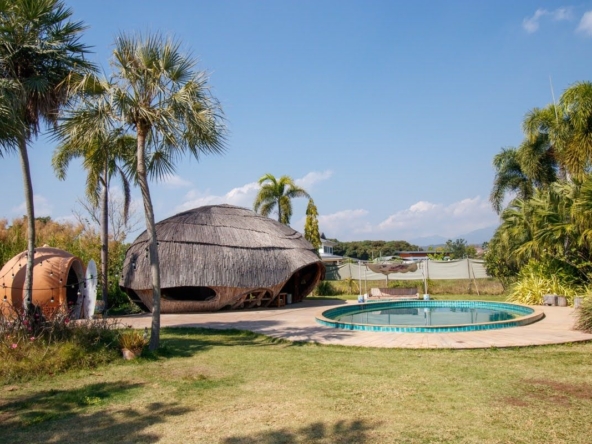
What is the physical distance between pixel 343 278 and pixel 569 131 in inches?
559

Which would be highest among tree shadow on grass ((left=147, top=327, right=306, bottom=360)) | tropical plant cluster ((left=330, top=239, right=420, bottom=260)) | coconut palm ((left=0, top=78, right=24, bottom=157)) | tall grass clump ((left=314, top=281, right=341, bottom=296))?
tropical plant cluster ((left=330, top=239, right=420, bottom=260))

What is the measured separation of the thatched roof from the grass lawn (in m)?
8.04

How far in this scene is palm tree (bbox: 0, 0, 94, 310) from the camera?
940 cm

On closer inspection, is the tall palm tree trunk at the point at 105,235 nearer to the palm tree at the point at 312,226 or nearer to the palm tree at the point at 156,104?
the palm tree at the point at 156,104

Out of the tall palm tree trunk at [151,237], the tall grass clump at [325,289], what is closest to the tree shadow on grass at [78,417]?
the tall palm tree trunk at [151,237]

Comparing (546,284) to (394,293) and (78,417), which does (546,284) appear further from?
(78,417)

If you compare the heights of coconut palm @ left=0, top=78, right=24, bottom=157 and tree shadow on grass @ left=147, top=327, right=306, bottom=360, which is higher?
coconut palm @ left=0, top=78, right=24, bottom=157

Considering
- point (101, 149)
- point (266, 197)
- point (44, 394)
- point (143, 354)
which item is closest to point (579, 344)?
point (143, 354)

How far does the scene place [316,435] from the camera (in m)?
4.80

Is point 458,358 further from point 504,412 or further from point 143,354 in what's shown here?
point 143,354

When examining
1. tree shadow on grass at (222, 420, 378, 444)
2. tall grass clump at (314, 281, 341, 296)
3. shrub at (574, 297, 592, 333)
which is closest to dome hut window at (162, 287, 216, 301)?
tall grass clump at (314, 281, 341, 296)

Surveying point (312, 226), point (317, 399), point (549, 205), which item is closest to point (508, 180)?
point (549, 205)

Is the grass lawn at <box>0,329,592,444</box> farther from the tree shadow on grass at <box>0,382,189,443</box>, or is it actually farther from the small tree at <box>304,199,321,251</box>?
the small tree at <box>304,199,321,251</box>

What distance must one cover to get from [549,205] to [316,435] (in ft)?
51.6
